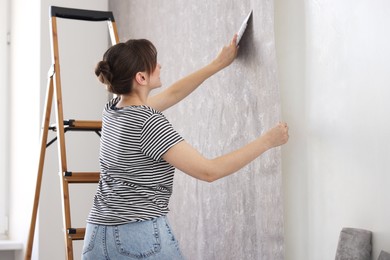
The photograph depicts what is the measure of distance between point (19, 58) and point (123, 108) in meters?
3.05

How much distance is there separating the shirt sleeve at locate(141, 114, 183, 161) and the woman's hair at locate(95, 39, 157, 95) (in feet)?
0.55

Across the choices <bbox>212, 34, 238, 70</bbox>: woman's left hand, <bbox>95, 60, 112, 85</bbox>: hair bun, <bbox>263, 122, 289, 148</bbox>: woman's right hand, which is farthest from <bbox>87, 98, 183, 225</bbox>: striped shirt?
<bbox>212, 34, 238, 70</bbox>: woman's left hand

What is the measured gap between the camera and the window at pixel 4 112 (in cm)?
511

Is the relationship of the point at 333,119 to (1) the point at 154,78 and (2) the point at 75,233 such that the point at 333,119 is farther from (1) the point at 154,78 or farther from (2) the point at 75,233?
(2) the point at 75,233

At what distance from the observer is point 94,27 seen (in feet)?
16.3

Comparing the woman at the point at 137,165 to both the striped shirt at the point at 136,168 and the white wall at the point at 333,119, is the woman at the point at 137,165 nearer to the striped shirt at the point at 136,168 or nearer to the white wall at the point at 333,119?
the striped shirt at the point at 136,168

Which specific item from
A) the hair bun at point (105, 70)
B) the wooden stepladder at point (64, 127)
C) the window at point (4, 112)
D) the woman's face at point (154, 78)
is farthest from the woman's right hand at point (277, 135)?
the window at point (4, 112)

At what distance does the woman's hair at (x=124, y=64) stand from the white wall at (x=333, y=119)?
2.04ft

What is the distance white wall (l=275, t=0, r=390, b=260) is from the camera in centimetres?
215

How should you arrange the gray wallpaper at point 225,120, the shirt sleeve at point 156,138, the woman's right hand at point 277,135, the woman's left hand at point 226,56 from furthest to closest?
1. the woman's left hand at point 226,56
2. the gray wallpaper at point 225,120
3. the woman's right hand at point 277,135
4. the shirt sleeve at point 156,138

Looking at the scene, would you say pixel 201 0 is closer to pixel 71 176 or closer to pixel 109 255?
pixel 71 176

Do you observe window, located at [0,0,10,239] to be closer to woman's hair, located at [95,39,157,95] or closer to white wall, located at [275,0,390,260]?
white wall, located at [275,0,390,260]

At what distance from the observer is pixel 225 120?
315 cm

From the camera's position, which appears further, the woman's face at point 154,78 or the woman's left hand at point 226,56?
the woman's left hand at point 226,56
